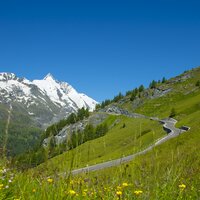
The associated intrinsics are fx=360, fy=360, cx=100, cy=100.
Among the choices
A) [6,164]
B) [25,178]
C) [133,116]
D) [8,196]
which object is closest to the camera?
[8,196]

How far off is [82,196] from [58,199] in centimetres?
95

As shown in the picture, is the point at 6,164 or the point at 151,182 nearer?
the point at 151,182

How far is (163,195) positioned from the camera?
5.00m

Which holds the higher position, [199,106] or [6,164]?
[199,106]

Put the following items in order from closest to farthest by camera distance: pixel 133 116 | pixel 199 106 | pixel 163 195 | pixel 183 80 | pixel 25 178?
pixel 163 195
pixel 25 178
pixel 199 106
pixel 133 116
pixel 183 80

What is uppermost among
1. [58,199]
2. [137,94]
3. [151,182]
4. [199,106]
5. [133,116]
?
[137,94]

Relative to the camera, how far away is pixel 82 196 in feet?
16.8

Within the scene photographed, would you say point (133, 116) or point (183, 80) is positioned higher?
point (183, 80)

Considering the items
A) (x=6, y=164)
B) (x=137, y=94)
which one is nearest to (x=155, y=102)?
(x=137, y=94)

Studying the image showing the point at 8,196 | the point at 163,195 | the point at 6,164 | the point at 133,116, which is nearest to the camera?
the point at 8,196

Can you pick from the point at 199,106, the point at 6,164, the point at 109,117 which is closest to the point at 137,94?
the point at 109,117

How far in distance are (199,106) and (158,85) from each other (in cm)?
8093

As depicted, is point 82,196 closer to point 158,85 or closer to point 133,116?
point 133,116

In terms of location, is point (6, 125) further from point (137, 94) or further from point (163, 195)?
point (137, 94)
